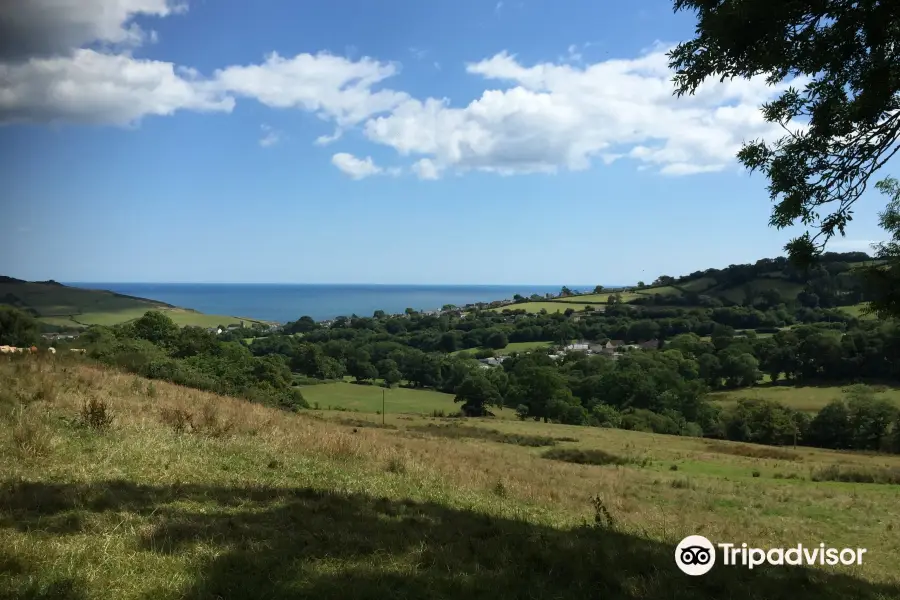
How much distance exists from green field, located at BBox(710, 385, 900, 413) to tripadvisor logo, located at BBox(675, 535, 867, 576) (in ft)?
274

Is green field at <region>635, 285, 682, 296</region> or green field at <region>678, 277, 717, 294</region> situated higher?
green field at <region>678, 277, 717, 294</region>

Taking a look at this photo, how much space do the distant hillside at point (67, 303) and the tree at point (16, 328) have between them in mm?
4599

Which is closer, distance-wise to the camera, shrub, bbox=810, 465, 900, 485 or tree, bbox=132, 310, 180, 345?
shrub, bbox=810, 465, 900, 485

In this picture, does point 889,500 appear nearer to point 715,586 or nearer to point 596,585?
point 715,586

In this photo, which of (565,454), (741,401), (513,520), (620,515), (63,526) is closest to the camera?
(63,526)

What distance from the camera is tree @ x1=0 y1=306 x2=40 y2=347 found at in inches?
1109

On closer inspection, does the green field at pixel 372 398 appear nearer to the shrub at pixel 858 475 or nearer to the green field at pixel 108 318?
the green field at pixel 108 318

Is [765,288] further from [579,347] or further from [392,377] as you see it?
[392,377]

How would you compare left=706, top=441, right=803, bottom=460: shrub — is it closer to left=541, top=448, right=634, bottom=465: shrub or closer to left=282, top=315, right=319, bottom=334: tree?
left=541, top=448, right=634, bottom=465: shrub

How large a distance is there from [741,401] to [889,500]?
72.8 m

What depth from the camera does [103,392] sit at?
1219cm

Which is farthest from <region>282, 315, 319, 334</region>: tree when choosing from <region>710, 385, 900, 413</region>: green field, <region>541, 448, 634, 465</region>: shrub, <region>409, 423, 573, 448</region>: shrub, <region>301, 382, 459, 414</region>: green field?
<region>541, 448, 634, 465</region>: shrub

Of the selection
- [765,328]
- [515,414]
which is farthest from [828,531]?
[765,328]

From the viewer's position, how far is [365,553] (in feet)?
18.9
